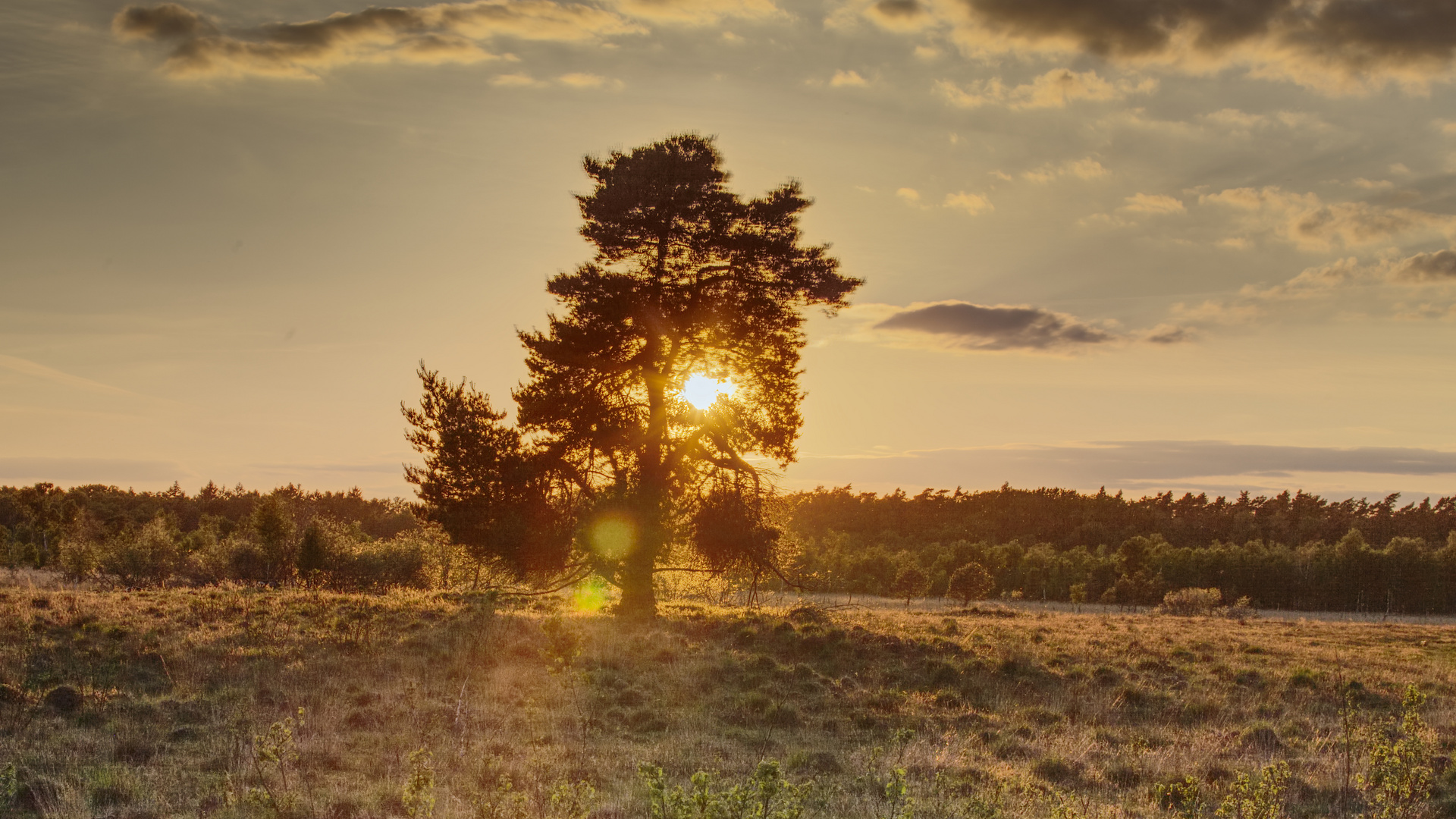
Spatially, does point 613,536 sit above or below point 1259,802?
above

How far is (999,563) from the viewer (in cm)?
9712

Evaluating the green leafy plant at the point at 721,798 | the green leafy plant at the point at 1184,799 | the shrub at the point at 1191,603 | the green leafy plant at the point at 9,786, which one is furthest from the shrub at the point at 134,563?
the shrub at the point at 1191,603

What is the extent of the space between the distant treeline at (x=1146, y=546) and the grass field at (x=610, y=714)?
42568 millimetres

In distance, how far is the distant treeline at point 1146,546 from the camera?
82.6m

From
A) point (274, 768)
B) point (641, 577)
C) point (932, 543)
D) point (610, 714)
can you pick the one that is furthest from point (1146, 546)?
point (274, 768)

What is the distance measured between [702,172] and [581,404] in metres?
6.80

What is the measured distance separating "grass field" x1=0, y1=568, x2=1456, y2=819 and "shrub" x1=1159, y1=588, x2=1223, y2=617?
36869 mm

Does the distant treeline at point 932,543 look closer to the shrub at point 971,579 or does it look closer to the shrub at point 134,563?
the shrub at point 134,563

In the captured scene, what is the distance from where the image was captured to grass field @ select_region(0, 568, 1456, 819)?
27.5 feet

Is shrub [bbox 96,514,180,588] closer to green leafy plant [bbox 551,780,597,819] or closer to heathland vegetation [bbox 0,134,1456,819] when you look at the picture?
heathland vegetation [bbox 0,134,1456,819]

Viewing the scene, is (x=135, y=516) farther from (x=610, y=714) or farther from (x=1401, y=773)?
(x=1401, y=773)

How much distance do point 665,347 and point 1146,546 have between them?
276 feet

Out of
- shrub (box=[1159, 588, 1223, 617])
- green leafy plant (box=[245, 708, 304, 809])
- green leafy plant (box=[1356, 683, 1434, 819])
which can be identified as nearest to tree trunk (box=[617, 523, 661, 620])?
green leafy plant (box=[245, 708, 304, 809])

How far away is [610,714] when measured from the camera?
42.0 ft
